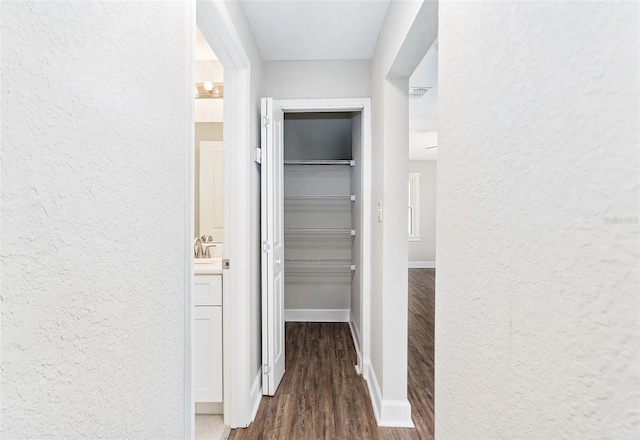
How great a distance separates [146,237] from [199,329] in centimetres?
138

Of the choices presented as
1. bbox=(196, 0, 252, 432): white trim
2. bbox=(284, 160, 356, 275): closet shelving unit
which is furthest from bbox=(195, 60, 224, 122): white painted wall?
bbox=(284, 160, 356, 275): closet shelving unit

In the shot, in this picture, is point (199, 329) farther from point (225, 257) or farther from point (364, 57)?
point (364, 57)

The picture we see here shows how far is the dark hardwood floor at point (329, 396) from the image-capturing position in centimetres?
203

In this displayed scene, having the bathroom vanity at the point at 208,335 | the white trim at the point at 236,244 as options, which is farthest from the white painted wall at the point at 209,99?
the bathroom vanity at the point at 208,335

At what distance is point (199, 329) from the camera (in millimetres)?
2119

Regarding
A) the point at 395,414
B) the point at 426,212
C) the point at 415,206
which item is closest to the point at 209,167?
the point at 395,414

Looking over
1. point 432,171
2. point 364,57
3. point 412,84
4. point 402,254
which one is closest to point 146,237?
point 402,254

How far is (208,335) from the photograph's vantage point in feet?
6.97

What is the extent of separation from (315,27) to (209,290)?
1808 millimetres

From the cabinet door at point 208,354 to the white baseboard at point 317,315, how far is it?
2035 millimetres

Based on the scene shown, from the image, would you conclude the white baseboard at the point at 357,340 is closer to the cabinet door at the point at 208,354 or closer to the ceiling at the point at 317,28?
the cabinet door at the point at 208,354

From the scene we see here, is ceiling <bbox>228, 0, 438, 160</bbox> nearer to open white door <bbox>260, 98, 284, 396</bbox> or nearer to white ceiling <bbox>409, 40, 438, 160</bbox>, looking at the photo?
white ceiling <bbox>409, 40, 438, 160</bbox>

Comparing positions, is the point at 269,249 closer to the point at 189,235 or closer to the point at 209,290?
the point at 209,290

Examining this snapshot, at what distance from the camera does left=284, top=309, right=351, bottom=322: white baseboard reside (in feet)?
13.5
